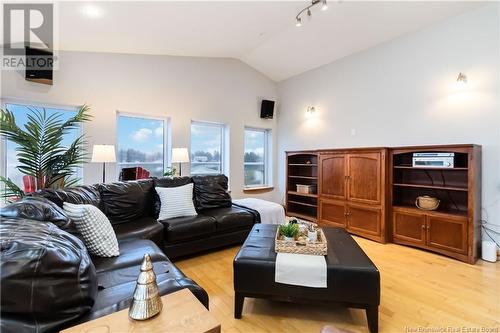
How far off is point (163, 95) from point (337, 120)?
10.5ft

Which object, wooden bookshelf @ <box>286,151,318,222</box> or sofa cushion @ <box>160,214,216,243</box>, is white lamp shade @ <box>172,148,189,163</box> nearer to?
sofa cushion @ <box>160,214,216,243</box>

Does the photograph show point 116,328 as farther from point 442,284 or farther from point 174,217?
point 442,284

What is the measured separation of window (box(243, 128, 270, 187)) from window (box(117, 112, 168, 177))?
1837 mm

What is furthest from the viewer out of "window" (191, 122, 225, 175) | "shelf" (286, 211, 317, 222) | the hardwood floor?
"window" (191, 122, 225, 175)

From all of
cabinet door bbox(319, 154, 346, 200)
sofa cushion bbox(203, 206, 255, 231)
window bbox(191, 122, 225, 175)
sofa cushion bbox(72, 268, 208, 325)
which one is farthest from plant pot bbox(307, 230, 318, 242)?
window bbox(191, 122, 225, 175)

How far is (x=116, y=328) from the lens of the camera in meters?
0.91

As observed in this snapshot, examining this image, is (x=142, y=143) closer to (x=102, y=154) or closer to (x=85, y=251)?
(x=102, y=154)

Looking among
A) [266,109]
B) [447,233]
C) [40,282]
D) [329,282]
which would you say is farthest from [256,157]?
[40,282]

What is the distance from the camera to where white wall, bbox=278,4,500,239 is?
2.97m

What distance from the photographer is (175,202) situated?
300 cm

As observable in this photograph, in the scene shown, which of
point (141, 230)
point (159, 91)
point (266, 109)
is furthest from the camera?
point (266, 109)

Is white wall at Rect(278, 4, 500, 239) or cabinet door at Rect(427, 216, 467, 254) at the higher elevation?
white wall at Rect(278, 4, 500, 239)

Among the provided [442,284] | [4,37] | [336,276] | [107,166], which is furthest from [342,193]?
[4,37]

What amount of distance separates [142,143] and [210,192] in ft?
5.66
